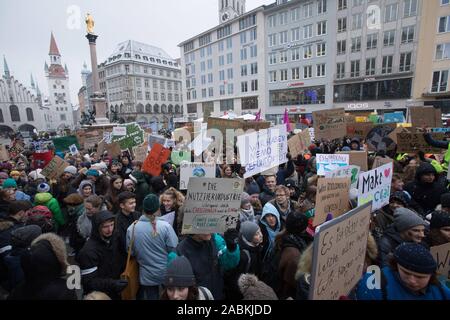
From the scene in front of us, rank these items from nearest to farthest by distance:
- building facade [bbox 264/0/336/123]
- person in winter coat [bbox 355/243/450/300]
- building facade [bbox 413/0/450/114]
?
person in winter coat [bbox 355/243/450/300] → building facade [bbox 413/0/450/114] → building facade [bbox 264/0/336/123]

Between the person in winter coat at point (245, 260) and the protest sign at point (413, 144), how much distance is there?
5208mm

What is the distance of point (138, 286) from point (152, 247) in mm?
506

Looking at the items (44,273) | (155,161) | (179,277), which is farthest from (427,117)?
(44,273)

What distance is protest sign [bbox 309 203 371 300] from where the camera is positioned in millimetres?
1662

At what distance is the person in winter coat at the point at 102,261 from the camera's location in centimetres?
237

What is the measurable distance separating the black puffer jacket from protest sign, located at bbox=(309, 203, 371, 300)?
185 centimetres

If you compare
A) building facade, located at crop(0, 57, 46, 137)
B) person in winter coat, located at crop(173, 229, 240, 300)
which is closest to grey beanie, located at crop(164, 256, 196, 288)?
person in winter coat, located at crop(173, 229, 240, 300)

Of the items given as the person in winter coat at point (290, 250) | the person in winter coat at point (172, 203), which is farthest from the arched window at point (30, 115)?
the person in winter coat at point (290, 250)

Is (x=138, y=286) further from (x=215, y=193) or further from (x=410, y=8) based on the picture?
(x=410, y=8)

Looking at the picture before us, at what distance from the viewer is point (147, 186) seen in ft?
17.0

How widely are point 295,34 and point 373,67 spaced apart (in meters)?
11.7

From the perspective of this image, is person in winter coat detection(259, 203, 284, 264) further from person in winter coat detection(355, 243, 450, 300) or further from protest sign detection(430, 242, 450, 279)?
protest sign detection(430, 242, 450, 279)

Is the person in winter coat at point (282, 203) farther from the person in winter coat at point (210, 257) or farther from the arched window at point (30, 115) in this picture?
the arched window at point (30, 115)
